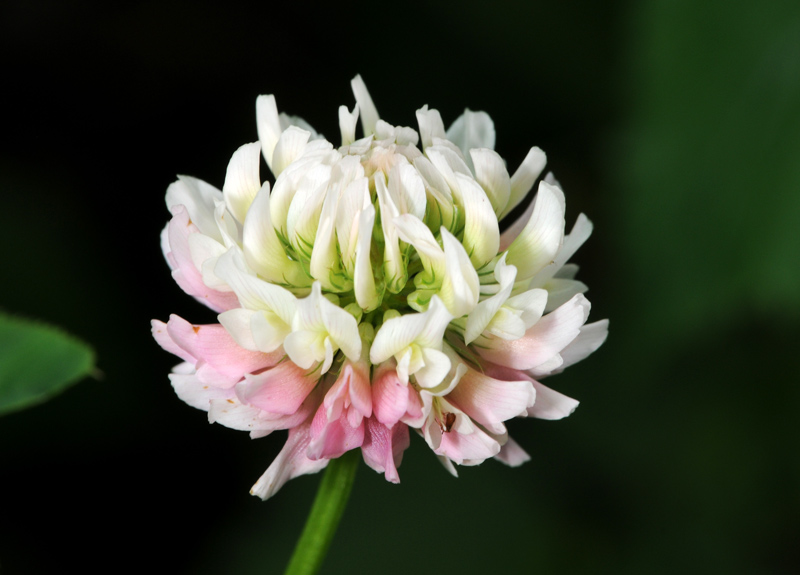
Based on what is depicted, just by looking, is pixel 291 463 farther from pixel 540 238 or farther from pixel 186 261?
pixel 540 238

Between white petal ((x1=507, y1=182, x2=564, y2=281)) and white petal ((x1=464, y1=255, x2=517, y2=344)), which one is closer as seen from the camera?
white petal ((x1=464, y1=255, x2=517, y2=344))

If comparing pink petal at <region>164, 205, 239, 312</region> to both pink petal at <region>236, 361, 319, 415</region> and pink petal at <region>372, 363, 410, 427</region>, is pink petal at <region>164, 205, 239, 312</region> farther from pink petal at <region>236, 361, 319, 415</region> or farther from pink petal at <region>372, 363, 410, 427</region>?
pink petal at <region>372, 363, 410, 427</region>

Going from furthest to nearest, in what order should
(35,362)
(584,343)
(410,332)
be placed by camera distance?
(35,362) → (584,343) → (410,332)

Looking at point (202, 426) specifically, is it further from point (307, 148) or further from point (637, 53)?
point (637, 53)

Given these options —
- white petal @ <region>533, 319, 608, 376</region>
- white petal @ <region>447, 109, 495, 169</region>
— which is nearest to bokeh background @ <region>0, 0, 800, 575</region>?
white petal @ <region>447, 109, 495, 169</region>

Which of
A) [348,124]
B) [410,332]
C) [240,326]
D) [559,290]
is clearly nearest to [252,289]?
[240,326]

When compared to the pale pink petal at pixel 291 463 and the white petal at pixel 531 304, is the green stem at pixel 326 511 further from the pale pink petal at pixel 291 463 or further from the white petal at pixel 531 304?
the white petal at pixel 531 304

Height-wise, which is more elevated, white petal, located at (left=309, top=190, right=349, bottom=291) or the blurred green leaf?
white petal, located at (left=309, top=190, right=349, bottom=291)
